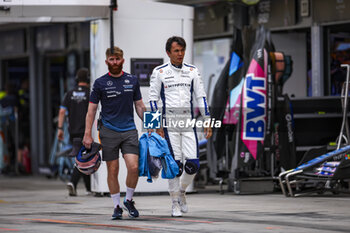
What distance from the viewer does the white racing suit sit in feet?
31.7

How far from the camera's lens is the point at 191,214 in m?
9.76

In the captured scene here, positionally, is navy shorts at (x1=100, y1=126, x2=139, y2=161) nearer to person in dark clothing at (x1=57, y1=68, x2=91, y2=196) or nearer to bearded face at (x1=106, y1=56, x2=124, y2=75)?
bearded face at (x1=106, y1=56, x2=124, y2=75)

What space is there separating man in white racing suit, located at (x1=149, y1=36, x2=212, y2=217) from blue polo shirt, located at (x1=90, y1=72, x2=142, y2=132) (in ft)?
0.98

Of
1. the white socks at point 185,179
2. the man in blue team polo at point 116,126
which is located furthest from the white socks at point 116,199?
the white socks at point 185,179

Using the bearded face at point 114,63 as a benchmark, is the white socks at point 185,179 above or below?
below

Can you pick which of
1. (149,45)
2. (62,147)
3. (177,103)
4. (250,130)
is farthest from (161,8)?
(62,147)

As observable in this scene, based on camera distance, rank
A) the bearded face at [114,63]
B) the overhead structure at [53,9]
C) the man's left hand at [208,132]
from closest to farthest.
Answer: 1. the bearded face at [114,63]
2. the man's left hand at [208,132]
3. the overhead structure at [53,9]

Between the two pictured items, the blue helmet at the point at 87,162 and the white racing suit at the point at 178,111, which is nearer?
the blue helmet at the point at 87,162

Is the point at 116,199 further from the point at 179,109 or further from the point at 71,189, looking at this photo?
the point at 71,189

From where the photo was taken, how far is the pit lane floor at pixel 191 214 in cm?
832

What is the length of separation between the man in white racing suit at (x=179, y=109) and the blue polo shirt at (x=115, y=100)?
298mm

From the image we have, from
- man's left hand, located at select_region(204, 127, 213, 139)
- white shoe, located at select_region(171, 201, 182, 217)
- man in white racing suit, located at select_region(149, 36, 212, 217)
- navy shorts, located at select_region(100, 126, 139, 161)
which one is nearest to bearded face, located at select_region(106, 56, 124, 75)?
man in white racing suit, located at select_region(149, 36, 212, 217)

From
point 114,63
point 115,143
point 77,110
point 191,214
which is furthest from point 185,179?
point 77,110

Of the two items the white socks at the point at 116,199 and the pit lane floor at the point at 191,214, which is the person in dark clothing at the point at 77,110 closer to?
the pit lane floor at the point at 191,214
